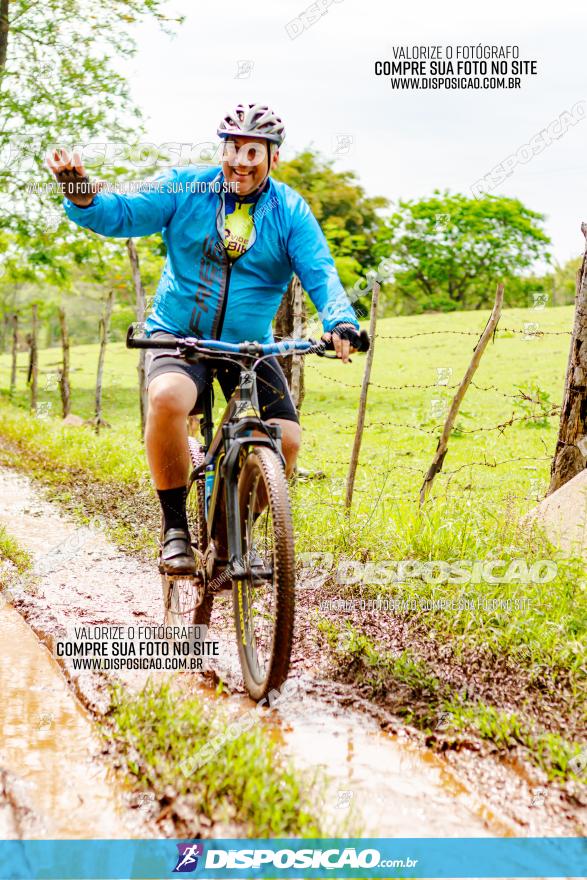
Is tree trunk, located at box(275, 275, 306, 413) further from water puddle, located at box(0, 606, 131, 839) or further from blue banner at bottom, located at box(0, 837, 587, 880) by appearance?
blue banner at bottom, located at box(0, 837, 587, 880)

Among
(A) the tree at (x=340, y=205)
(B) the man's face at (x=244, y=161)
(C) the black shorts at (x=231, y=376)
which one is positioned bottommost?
(C) the black shorts at (x=231, y=376)

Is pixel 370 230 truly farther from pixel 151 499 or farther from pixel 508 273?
pixel 151 499

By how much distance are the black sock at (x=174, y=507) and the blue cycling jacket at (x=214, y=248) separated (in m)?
0.76

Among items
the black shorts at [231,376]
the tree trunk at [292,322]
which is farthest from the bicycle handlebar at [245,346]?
the tree trunk at [292,322]

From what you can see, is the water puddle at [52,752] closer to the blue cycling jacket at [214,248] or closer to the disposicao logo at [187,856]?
the disposicao logo at [187,856]

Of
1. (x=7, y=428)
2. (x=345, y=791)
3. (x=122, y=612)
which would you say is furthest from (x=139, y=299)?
(x=345, y=791)

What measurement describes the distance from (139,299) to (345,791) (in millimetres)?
10396

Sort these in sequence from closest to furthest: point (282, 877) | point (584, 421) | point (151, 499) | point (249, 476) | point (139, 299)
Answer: point (282, 877), point (249, 476), point (584, 421), point (151, 499), point (139, 299)

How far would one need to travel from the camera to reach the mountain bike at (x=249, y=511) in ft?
11.7

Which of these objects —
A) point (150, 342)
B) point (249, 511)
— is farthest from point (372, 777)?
point (150, 342)

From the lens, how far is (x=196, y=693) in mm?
4074

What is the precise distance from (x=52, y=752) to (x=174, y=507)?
1318 mm

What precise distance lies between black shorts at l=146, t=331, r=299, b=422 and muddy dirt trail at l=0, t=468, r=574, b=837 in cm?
122

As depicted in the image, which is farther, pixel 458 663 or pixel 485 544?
pixel 485 544
